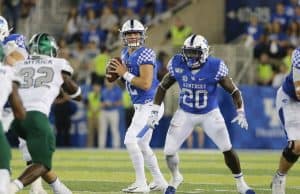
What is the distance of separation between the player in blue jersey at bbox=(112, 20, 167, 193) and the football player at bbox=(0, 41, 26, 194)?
9.28 ft

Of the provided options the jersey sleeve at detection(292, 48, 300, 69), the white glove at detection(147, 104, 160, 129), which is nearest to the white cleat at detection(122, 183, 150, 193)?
the white glove at detection(147, 104, 160, 129)

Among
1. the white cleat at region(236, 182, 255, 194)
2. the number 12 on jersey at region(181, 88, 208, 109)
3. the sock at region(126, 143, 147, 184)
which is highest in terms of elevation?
the number 12 on jersey at region(181, 88, 208, 109)

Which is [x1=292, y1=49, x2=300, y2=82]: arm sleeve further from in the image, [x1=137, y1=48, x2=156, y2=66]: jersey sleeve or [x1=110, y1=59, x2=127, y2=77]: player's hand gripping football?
[x1=110, y1=59, x2=127, y2=77]: player's hand gripping football

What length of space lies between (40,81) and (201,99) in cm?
185

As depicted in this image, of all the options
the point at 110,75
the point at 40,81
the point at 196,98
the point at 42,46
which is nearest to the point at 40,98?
the point at 40,81

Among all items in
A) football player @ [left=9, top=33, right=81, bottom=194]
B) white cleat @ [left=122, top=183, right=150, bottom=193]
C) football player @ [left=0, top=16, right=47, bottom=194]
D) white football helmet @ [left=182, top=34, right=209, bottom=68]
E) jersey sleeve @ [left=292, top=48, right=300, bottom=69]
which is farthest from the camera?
white cleat @ [left=122, top=183, right=150, bottom=193]


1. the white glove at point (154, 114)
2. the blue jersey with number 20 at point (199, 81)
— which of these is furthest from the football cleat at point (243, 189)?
the white glove at point (154, 114)

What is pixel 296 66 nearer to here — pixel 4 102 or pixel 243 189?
pixel 243 189

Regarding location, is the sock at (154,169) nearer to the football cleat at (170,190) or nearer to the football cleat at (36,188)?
the football cleat at (170,190)

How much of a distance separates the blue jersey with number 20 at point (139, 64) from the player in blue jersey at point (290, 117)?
1.59m

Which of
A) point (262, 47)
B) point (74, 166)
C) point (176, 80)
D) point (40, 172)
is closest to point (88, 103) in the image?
point (262, 47)

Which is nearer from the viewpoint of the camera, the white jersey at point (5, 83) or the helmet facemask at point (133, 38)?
the white jersey at point (5, 83)

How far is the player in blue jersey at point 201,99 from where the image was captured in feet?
31.9

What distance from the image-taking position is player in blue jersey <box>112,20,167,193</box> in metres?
10.6
